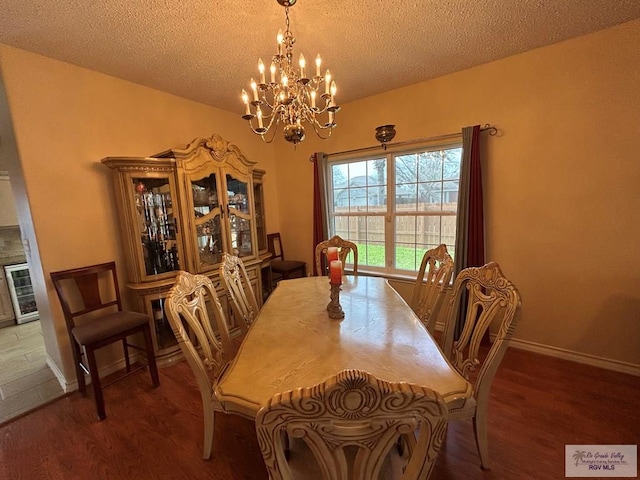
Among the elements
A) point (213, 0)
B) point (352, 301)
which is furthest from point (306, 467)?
point (213, 0)

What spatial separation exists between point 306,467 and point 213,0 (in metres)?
2.23

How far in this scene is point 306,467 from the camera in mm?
989

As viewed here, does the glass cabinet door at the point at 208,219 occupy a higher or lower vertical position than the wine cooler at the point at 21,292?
higher

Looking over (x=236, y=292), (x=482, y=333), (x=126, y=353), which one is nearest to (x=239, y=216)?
(x=236, y=292)

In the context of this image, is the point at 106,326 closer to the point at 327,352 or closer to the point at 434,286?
the point at 327,352

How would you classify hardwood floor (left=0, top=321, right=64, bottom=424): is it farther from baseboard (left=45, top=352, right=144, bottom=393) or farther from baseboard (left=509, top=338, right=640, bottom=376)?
baseboard (left=509, top=338, right=640, bottom=376)

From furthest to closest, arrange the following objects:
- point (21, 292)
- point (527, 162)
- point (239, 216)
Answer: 1. point (21, 292)
2. point (239, 216)
3. point (527, 162)

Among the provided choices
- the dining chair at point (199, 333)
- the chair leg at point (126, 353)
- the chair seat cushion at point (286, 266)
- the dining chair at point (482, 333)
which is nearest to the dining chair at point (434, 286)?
the dining chair at point (482, 333)

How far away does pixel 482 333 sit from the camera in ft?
4.15

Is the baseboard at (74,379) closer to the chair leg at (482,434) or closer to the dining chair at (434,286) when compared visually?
the dining chair at (434,286)

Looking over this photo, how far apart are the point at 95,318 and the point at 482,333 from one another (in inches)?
105

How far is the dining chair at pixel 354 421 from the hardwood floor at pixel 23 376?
244cm

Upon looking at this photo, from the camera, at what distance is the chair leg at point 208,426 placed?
4.29 ft

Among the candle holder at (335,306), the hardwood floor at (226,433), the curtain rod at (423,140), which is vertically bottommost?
the hardwood floor at (226,433)
